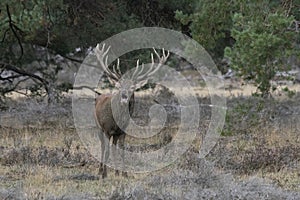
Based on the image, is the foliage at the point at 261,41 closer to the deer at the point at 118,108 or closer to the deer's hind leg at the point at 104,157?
the deer at the point at 118,108

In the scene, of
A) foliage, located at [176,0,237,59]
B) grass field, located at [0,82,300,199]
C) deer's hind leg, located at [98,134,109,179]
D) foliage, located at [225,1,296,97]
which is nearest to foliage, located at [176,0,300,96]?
foliage, located at [225,1,296,97]

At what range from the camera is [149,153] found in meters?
13.7

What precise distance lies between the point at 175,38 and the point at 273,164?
6642 millimetres

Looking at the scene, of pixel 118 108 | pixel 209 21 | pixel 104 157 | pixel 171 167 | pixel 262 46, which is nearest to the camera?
pixel 262 46

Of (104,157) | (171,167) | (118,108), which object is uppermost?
(118,108)

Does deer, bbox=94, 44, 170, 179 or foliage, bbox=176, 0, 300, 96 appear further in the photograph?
deer, bbox=94, 44, 170, 179

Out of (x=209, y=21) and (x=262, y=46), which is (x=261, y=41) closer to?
(x=262, y=46)

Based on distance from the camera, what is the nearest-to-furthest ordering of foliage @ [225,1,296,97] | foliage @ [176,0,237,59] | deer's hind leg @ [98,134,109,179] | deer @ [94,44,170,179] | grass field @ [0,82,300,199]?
grass field @ [0,82,300,199] < foliage @ [225,1,296,97] < deer's hind leg @ [98,134,109,179] < deer @ [94,44,170,179] < foliage @ [176,0,237,59]

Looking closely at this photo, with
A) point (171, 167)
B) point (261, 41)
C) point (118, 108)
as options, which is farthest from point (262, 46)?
point (118, 108)

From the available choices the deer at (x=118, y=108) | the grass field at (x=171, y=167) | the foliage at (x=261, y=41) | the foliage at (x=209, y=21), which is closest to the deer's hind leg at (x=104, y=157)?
the deer at (x=118, y=108)

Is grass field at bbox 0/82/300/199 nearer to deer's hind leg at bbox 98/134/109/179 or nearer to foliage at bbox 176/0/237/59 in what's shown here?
deer's hind leg at bbox 98/134/109/179

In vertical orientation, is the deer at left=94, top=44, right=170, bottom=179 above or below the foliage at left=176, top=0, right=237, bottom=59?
below

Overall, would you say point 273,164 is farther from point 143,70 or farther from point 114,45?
point 114,45

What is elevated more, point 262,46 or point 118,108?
point 262,46
